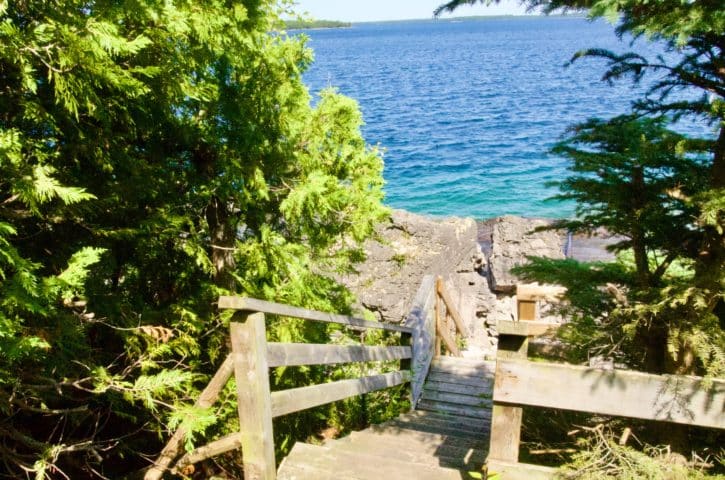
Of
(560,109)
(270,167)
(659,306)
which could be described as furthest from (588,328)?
(560,109)

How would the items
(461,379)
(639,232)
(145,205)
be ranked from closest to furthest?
(639,232) → (145,205) → (461,379)

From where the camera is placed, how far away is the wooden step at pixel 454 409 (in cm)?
622

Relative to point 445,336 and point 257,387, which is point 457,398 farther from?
point 257,387

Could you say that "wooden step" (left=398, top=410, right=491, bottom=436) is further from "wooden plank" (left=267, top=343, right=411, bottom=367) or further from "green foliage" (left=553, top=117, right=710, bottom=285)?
"green foliage" (left=553, top=117, right=710, bottom=285)

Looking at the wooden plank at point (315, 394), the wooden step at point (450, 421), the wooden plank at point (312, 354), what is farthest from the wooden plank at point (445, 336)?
the wooden plank at point (312, 354)

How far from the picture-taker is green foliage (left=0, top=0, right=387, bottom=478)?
2805 mm

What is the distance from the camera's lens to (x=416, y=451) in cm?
411

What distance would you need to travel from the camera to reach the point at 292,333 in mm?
5492

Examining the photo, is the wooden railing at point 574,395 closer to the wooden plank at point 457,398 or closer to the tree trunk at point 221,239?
the tree trunk at point 221,239

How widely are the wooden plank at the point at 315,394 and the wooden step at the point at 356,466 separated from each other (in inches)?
12.2

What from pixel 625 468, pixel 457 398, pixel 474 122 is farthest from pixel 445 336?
pixel 474 122

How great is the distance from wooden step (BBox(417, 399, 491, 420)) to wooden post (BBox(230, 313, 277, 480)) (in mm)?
4089

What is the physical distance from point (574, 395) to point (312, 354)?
1495 millimetres

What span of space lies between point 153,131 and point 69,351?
1931 mm
